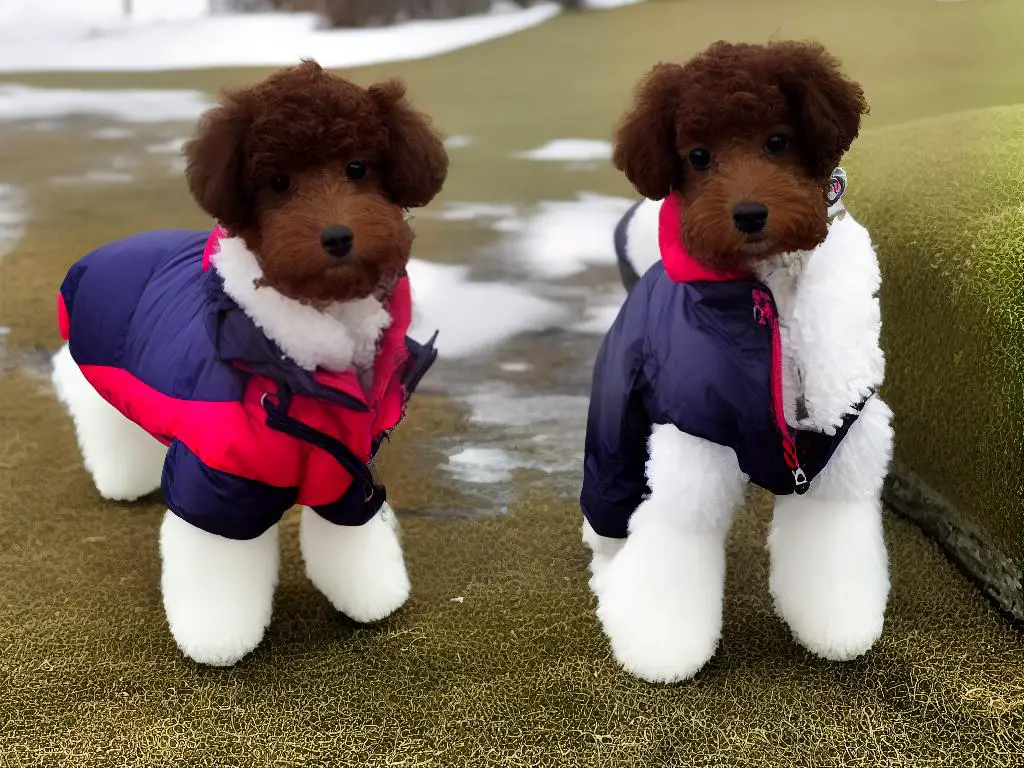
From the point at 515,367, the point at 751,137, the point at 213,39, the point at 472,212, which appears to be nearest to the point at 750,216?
the point at 751,137

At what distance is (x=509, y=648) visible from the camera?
3.84 ft

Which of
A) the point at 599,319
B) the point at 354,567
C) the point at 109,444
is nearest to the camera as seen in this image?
the point at 354,567

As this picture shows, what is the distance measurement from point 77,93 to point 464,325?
108 cm

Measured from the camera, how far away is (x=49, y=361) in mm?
1861

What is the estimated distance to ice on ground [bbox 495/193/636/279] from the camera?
1982mm

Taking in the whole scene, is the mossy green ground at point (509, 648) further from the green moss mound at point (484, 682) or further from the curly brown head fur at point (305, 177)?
the curly brown head fur at point (305, 177)

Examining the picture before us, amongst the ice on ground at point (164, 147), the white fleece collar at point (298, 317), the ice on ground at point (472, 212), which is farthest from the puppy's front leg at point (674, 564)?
the ice on ground at point (164, 147)

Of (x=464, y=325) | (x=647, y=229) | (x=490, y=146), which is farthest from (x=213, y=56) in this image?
(x=647, y=229)

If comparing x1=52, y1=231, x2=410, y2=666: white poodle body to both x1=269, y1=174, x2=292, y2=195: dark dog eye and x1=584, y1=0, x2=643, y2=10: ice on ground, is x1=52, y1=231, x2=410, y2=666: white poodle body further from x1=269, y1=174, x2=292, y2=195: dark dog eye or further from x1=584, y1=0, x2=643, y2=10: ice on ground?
x1=584, y1=0, x2=643, y2=10: ice on ground

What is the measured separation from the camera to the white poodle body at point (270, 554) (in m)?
0.98

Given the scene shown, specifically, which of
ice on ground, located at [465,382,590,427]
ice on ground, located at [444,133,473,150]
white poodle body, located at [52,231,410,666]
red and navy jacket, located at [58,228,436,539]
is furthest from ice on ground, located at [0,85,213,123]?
white poodle body, located at [52,231,410,666]

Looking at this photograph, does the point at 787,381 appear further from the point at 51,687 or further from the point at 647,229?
the point at 51,687

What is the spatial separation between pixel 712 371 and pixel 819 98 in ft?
0.90

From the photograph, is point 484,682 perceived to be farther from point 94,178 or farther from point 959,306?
point 94,178
